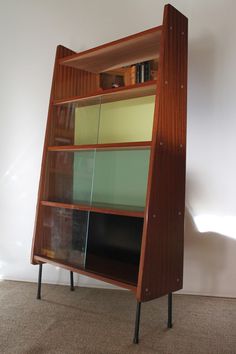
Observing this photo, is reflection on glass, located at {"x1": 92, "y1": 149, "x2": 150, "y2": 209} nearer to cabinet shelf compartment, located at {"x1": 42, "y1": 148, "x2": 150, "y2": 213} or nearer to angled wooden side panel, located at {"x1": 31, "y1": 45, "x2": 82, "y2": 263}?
cabinet shelf compartment, located at {"x1": 42, "y1": 148, "x2": 150, "y2": 213}

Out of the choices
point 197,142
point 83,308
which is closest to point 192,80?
point 197,142

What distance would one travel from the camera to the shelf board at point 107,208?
1.65m

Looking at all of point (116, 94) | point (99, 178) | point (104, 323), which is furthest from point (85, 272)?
point (116, 94)

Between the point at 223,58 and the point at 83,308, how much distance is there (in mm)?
1939

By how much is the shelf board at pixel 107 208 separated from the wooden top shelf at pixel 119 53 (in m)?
0.95

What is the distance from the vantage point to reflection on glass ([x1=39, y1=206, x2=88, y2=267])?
6.48 feet

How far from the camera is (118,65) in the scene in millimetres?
2184

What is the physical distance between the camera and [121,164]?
6.23 ft

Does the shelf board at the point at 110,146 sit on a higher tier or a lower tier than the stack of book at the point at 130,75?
lower

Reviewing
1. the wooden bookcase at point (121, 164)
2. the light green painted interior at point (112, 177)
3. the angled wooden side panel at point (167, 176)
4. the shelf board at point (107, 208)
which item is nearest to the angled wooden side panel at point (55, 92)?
the wooden bookcase at point (121, 164)

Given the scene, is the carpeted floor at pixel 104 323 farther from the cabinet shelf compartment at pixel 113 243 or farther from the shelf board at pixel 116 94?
the shelf board at pixel 116 94

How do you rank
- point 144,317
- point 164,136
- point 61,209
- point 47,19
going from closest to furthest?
1. point 164,136
2. point 144,317
3. point 61,209
4. point 47,19

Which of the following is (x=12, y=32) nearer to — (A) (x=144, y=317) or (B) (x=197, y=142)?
(B) (x=197, y=142)

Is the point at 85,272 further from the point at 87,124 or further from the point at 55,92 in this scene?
the point at 55,92
